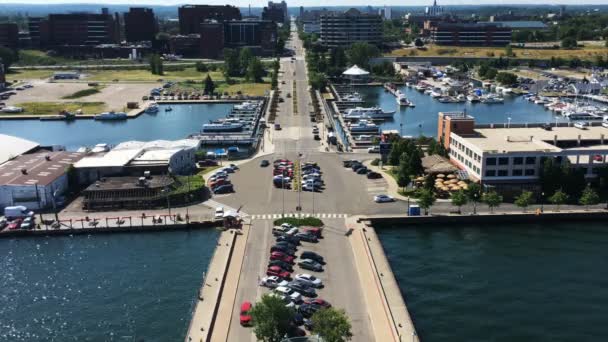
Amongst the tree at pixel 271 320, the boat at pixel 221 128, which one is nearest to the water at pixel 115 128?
the boat at pixel 221 128

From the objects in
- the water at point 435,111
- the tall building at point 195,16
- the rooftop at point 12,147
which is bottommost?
the water at point 435,111

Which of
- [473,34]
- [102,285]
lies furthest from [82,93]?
[473,34]

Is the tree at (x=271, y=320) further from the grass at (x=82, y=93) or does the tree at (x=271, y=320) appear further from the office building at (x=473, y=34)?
the office building at (x=473, y=34)

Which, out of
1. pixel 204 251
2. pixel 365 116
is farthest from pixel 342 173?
pixel 365 116

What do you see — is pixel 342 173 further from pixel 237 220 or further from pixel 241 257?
pixel 241 257

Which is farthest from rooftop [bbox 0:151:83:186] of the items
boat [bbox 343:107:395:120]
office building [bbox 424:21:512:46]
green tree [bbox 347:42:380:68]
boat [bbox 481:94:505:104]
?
office building [bbox 424:21:512:46]

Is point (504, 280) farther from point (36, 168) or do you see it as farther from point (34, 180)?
point (36, 168)
